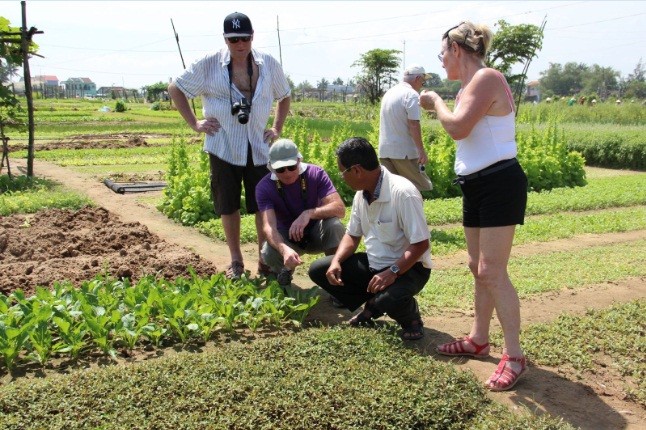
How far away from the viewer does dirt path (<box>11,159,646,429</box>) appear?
148 inches

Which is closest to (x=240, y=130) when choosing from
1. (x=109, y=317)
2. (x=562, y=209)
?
(x=109, y=317)

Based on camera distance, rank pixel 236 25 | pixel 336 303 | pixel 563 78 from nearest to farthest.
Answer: pixel 336 303 < pixel 236 25 < pixel 563 78

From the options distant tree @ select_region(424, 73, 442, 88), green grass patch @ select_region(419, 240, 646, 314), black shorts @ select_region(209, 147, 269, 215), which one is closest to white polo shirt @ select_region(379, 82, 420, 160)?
distant tree @ select_region(424, 73, 442, 88)

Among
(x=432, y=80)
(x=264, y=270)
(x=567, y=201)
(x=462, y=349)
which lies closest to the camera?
(x=462, y=349)

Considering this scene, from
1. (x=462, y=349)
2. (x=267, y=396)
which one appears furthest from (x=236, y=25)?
(x=267, y=396)

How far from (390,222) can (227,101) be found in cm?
213

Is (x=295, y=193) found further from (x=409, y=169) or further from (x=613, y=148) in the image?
(x=613, y=148)

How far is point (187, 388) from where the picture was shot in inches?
142

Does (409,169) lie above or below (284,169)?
below

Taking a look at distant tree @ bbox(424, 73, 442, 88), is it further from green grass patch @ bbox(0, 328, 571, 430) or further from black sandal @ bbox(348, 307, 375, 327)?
green grass patch @ bbox(0, 328, 571, 430)

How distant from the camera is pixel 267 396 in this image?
3523 mm

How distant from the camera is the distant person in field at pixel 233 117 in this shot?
5863 millimetres

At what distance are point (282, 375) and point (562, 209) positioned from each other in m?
7.66

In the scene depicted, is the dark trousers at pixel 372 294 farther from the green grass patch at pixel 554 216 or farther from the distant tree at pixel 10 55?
the distant tree at pixel 10 55
